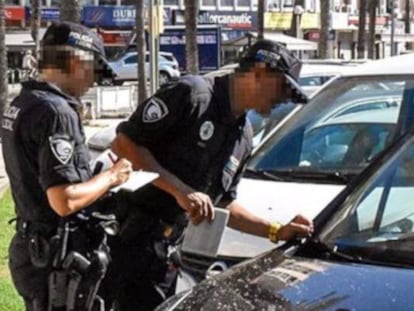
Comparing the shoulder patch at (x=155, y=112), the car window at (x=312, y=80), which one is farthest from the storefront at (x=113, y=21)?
the shoulder patch at (x=155, y=112)

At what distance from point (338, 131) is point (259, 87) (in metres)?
2.05

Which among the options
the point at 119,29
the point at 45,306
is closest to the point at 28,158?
the point at 45,306

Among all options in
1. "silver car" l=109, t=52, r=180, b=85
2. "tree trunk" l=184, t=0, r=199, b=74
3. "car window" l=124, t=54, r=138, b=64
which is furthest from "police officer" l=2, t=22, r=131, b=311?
"car window" l=124, t=54, r=138, b=64

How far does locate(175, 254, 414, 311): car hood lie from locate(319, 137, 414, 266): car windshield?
134mm

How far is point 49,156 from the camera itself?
4.40 metres

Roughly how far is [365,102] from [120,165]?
2.45m

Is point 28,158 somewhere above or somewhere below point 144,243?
above

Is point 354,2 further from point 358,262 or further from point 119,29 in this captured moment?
point 358,262

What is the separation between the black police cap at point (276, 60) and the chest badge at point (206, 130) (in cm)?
30

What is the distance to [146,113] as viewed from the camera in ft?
15.9

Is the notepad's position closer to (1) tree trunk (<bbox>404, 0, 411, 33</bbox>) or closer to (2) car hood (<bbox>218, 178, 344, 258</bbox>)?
(2) car hood (<bbox>218, 178, 344, 258</bbox>)

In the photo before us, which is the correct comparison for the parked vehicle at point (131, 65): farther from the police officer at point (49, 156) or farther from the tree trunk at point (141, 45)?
the police officer at point (49, 156)

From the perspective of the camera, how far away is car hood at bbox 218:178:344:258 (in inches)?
215

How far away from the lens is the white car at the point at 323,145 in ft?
18.4
